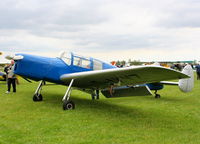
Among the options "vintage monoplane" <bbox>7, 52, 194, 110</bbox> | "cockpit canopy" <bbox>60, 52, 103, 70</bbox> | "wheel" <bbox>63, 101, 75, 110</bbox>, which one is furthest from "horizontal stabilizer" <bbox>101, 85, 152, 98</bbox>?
"wheel" <bbox>63, 101, 75, 110</bbox>

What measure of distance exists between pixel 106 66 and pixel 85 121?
3.60m

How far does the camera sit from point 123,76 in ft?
21.9

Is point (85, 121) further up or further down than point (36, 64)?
further down

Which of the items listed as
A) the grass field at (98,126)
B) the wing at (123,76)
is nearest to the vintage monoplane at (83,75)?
the wing at (123,76)

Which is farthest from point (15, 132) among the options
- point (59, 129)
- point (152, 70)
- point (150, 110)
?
point (150, 110)

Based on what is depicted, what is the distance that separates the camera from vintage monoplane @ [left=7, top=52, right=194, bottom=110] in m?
6.70

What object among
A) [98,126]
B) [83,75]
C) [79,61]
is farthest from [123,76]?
[79,61]

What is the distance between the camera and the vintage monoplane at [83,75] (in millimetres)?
6703

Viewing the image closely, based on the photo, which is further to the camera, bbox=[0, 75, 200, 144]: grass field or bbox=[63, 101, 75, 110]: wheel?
bbox=[63, 101, 75, 110]: wheel

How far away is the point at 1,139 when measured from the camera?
4.36m

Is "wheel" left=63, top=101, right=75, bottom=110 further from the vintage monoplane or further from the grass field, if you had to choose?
the grass field

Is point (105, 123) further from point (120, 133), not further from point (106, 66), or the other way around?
point (106, 66)

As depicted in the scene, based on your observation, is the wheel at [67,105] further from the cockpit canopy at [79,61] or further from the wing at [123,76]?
the cockpit canopy at [79,61]

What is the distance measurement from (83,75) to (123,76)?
1.27 m
